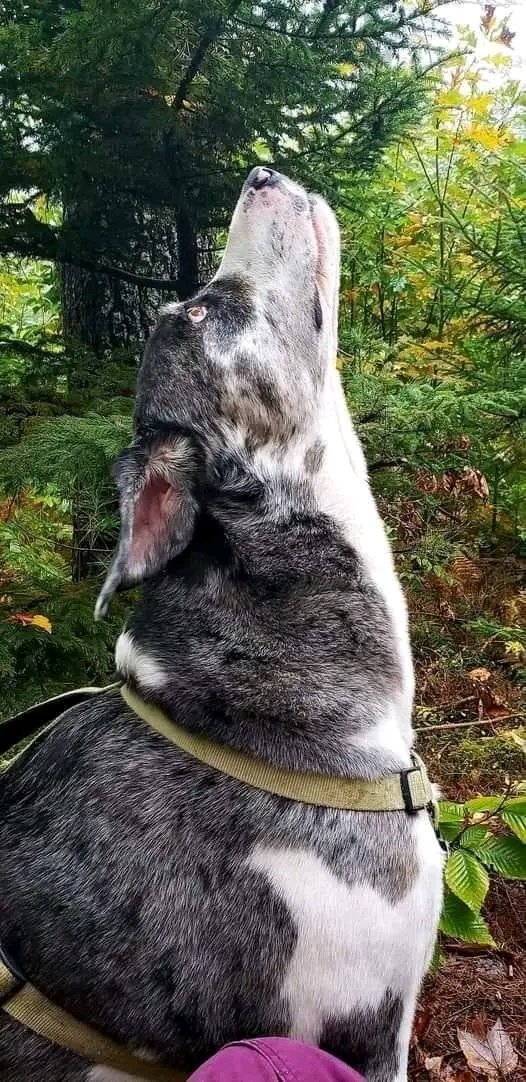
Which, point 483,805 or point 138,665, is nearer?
point 138,665

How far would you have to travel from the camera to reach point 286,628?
203 centimetres

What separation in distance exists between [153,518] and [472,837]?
1.59 meters

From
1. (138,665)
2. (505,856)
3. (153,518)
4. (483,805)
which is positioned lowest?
(505,856)

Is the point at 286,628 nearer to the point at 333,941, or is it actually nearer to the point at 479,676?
the point at 333,941

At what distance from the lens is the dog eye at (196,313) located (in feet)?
7.77

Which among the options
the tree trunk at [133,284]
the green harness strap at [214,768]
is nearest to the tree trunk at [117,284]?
the tree trunk at [133,284]

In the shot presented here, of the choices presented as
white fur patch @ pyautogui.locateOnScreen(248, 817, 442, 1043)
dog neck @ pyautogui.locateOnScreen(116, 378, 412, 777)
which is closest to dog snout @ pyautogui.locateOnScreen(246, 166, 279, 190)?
dog neck @ pyautogui.locateOnScreen(116, 378, 412, 777)

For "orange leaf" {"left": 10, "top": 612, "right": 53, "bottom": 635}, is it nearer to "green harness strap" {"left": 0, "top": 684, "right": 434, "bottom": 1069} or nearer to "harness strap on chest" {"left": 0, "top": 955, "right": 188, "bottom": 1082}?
"green harness strap" {"left": 0, "top": 684, "right": 434, "bottom": 1069}

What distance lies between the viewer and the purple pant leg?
1398 millimetres

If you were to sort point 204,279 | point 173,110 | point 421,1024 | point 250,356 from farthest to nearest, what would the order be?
point 204,279 < point 173,110 < point 421,1024 < point 250,356

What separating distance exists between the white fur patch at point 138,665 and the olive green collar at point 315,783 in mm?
137

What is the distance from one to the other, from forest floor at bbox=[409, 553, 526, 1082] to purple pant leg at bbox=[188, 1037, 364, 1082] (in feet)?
5.33

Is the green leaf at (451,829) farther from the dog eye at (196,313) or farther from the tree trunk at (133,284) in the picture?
the tree trunk at (133,284)

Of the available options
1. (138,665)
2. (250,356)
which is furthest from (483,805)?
(250,356)
